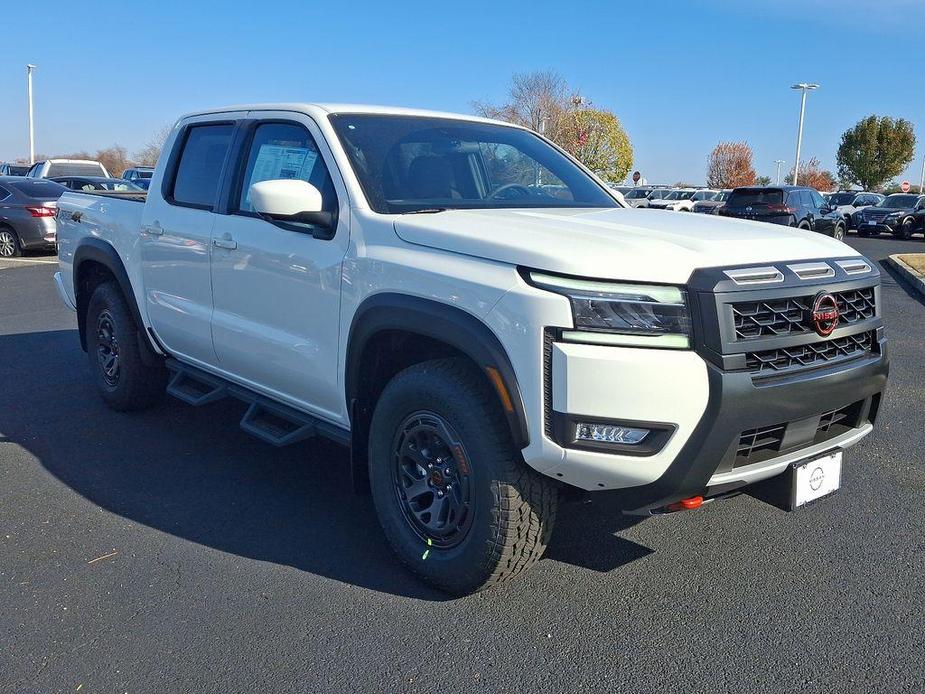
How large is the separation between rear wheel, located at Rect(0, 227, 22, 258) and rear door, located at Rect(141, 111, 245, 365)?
13317 mm

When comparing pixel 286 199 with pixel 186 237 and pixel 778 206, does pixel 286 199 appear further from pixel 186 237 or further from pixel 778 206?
pixel 778 206

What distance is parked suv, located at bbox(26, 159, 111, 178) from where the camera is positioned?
A: 2302 cm

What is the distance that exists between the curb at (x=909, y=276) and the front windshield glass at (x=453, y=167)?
10.0m

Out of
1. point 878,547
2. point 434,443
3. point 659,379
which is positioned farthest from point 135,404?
point 878,547

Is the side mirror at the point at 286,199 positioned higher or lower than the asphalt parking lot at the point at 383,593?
higher

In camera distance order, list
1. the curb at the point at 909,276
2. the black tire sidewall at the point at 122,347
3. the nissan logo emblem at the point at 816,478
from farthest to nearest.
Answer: the curb at the point at 909,276 < the black tire sidewall at the point at 122,347 < the nissan logo emblem at the point at 816,478

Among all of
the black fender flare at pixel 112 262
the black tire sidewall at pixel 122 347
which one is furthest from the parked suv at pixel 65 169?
the black tire sidewall at pixel 122 347

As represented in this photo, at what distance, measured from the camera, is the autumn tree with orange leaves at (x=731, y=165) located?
75.6 meters

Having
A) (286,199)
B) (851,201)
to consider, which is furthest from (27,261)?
(851,201)

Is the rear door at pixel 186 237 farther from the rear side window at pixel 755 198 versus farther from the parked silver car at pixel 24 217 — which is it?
the rear side window at pixel 755 198

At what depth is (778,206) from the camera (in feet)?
69.1

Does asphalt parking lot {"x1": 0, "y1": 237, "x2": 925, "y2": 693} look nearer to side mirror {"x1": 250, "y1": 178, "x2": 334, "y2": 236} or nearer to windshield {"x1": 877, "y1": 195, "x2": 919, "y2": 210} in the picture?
side mirror {"x1": 250, "y1": 178, "x2": 334, "y2": 236}

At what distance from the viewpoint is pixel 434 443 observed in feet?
11.0

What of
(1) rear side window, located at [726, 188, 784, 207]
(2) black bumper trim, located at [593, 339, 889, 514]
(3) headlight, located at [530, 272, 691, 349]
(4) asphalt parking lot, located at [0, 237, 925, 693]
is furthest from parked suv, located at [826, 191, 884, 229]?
(3) headlight, located at [530, 272, 691, 349]
